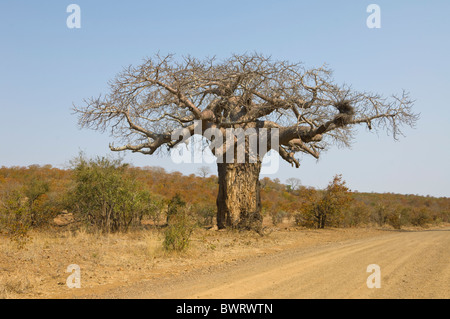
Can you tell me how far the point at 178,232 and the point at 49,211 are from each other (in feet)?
21.0

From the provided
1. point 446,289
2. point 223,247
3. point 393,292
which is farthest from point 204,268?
point 446,289

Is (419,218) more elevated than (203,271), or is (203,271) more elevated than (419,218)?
(203,271)

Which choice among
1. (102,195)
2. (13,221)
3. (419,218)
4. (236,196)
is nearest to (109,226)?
(102,195)

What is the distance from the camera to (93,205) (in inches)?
490

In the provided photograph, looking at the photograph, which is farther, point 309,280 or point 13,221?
point 13,221

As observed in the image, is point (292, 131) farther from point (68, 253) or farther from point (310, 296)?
point (310, 296)

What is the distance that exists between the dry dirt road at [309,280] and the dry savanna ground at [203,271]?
12 mm

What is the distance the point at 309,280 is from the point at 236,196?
7.61 metres

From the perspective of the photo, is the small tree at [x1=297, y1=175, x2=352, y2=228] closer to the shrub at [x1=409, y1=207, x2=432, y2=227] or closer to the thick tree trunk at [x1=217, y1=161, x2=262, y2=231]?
the thick tree trunk at [x1=217, y1=161, x2=262, y2=231]

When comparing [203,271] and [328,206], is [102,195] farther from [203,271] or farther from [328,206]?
[328,206]

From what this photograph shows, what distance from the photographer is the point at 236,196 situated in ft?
42.9

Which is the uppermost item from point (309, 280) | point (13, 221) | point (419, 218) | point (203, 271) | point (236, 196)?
point (236, 196)

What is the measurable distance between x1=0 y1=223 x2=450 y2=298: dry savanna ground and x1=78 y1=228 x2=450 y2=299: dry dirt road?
12 mm

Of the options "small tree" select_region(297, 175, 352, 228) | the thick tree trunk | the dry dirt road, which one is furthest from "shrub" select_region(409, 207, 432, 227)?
the dry dirt road
